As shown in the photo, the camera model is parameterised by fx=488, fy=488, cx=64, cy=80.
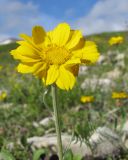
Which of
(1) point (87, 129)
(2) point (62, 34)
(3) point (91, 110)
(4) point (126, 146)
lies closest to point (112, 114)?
(3) point (91, 110)

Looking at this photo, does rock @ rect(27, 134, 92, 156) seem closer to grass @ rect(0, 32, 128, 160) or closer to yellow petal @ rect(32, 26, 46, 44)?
grass @ rect(0, 32, 128, 160)

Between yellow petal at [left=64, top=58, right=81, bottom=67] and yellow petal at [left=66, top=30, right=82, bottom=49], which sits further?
yellow petal at [left=66, top=30, right=82, bottom=49]

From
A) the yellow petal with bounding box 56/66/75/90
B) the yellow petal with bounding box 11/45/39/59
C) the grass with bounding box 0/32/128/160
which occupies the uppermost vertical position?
the yellow petal with bounding box 11/45/39/59

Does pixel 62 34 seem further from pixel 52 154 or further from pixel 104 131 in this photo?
pixel 104 131

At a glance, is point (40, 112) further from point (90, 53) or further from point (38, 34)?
point (90, 53)

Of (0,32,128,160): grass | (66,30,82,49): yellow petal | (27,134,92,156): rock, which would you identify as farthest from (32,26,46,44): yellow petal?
(27,134,92,156): rock

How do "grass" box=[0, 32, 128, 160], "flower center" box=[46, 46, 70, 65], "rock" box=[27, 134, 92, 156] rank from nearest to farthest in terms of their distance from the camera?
"flower center" box=[46, 46, 70, 65]
"rock" box=[27, 134, 92, 156]
"grass" box=[0, 32, 128, 160]

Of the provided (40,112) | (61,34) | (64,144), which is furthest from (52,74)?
(40,112)
